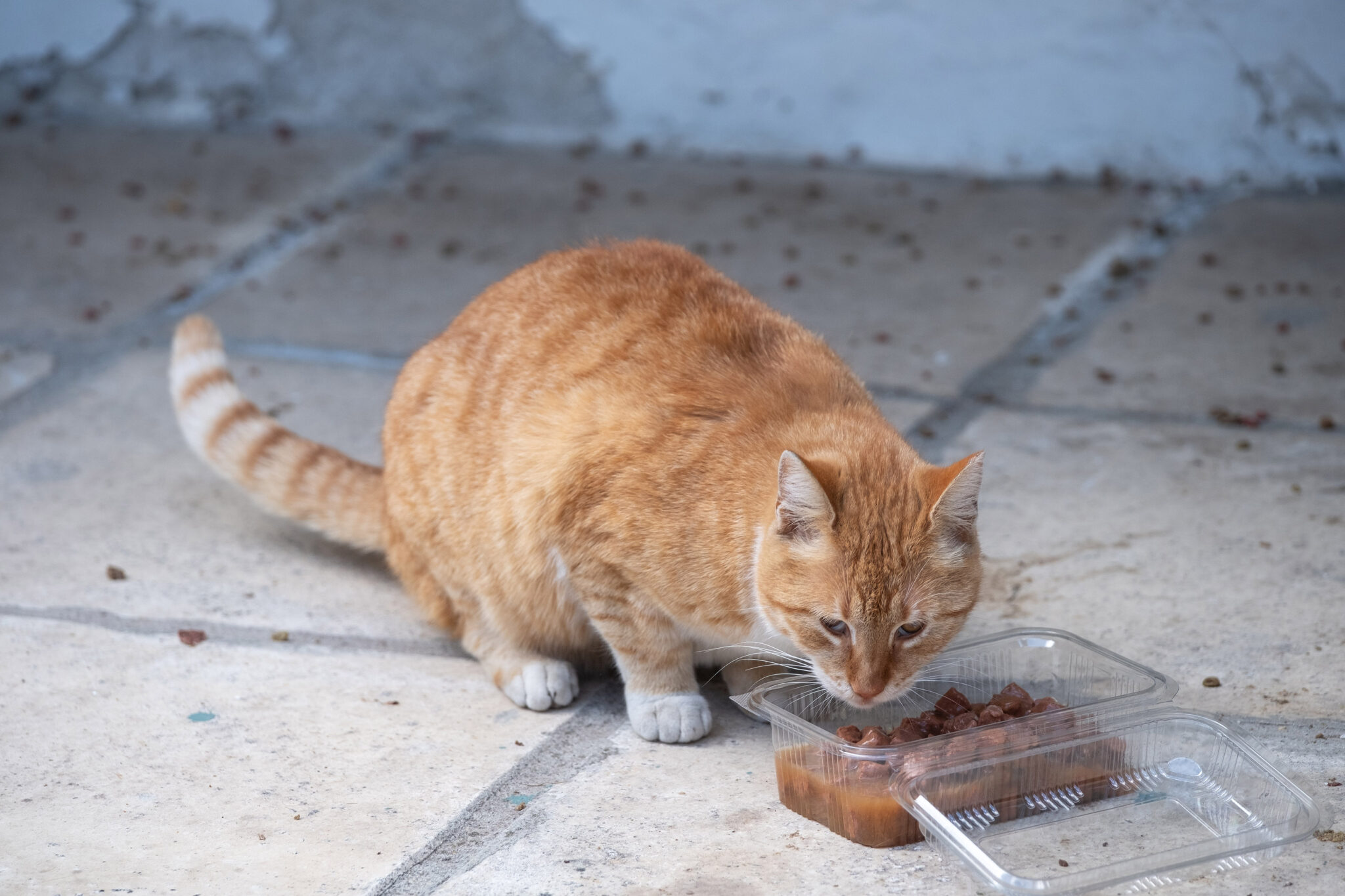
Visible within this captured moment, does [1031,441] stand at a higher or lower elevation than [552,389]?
lower

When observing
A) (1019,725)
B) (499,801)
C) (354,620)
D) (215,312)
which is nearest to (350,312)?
(215,312)

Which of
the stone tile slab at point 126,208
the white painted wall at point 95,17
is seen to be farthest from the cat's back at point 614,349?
the white painted wall at point 95,17

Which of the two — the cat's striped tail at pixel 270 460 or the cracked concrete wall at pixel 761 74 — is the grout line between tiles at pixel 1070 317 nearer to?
the cracked concrete wall at pixel 761 74

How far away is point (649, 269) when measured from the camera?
2.91 metres

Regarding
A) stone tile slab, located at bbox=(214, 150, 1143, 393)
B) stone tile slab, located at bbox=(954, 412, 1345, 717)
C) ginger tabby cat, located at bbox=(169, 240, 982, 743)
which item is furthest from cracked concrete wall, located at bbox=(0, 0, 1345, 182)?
ginger tabby cat, located at bbox=(169, 240, 982, 743)

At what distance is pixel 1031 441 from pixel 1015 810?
5.26 ft

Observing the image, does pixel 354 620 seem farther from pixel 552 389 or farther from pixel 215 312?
pixel 215 312

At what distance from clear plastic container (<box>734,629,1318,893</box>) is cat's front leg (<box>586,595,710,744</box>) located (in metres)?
0.19

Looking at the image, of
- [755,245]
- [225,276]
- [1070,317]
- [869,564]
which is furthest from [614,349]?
[225,276]

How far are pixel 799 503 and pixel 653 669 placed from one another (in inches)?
22.2

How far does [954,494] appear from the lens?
2219mm

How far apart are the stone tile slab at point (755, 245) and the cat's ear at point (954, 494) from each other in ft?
5.82

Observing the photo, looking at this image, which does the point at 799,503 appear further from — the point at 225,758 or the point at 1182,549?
the point at 1182,549

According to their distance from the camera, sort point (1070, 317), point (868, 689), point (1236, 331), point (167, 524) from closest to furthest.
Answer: point (868, 689)
point (167, 524)
point (1236, 331)
point (1070, 317)
